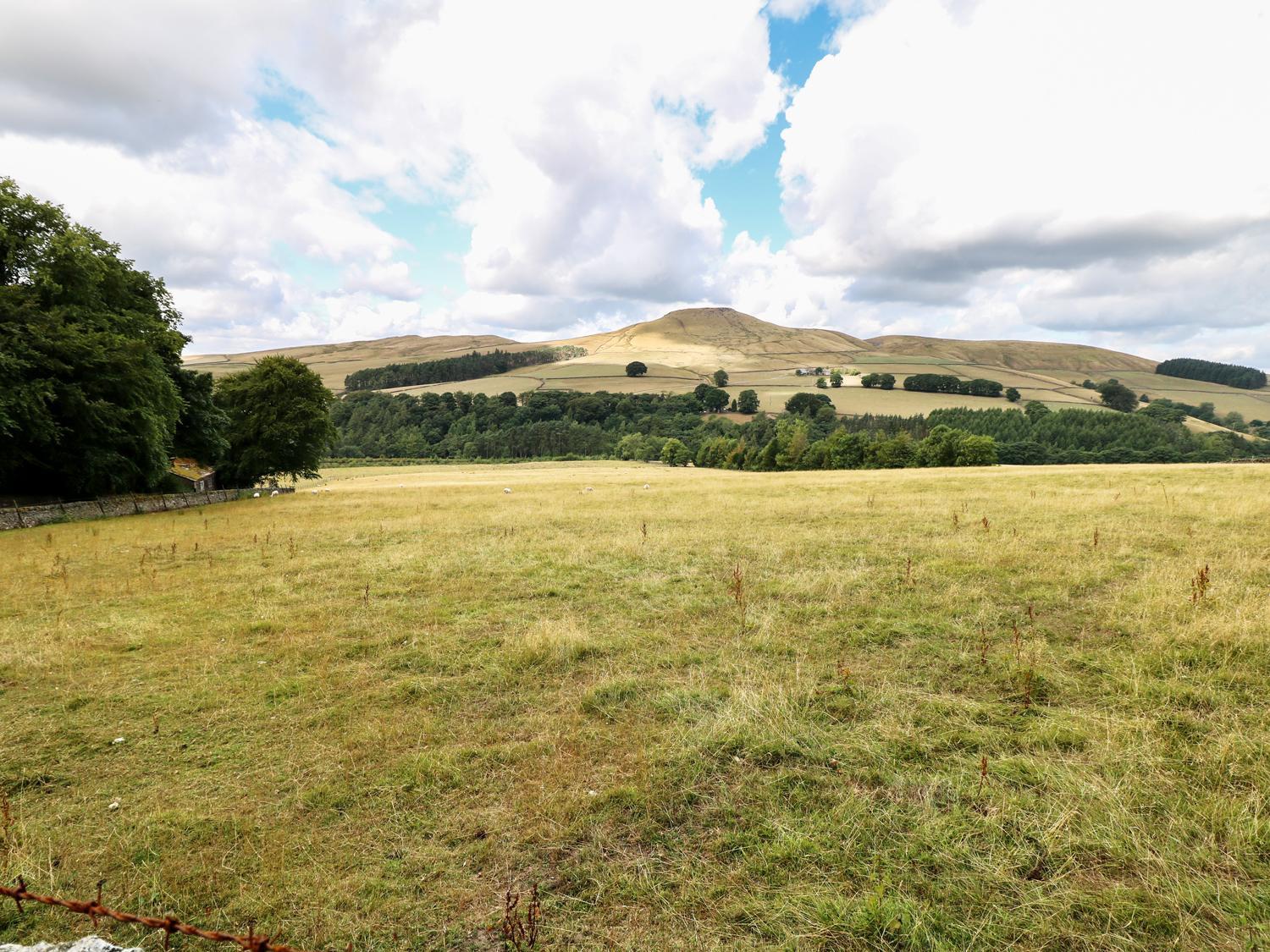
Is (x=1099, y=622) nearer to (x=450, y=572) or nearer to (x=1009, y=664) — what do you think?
(x=1009, y=664)

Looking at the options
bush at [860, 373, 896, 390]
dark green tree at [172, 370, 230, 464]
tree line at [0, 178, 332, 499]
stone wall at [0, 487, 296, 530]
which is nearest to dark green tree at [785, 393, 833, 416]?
bush at [860, 373, 896, 390]

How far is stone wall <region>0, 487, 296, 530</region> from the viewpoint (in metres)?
22.7

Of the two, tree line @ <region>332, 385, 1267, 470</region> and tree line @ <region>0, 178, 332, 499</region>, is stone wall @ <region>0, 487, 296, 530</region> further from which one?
tree line @ <region>332, 385, 1267, 470</region>

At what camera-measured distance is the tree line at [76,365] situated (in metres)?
24.6

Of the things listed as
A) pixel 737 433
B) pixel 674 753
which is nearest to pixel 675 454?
pixel 737 433

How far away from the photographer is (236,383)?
45188mm

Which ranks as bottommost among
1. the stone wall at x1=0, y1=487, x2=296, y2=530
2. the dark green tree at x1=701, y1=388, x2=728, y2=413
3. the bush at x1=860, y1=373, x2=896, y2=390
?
the stone wall at x1=0, y1=487, x2=296, y2=530

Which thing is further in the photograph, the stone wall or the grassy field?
the stone wall

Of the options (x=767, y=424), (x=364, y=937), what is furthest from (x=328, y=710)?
(x=767, y=424)

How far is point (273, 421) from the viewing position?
144ft

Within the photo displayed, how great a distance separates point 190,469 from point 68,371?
18279mm

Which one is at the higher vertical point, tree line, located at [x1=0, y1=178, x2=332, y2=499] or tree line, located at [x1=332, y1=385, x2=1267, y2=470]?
tree line, located at [x1=0, y1=178, x2=332, y2=499]

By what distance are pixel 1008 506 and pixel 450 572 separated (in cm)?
1792

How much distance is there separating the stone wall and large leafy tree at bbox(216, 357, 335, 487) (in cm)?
1111
